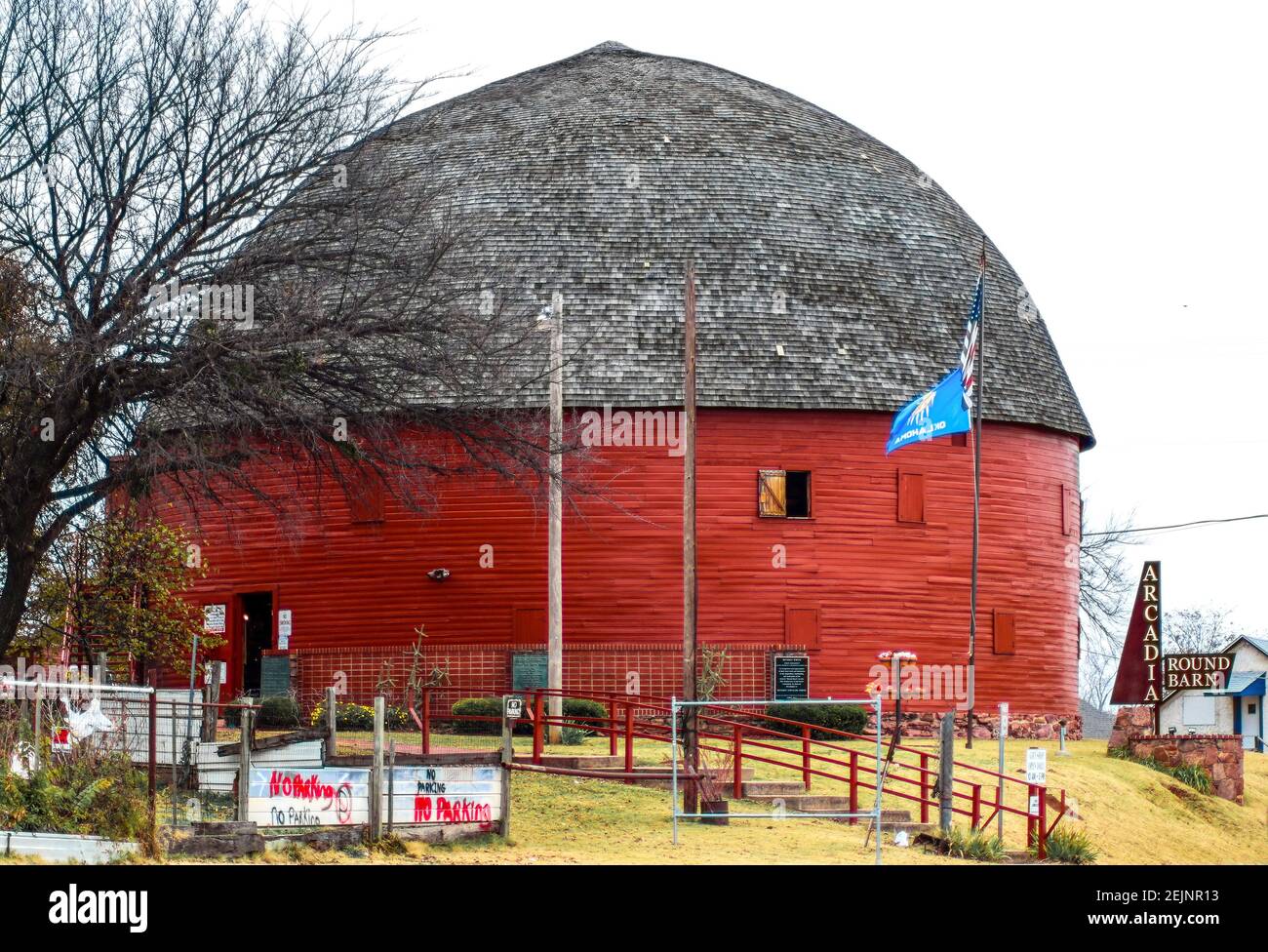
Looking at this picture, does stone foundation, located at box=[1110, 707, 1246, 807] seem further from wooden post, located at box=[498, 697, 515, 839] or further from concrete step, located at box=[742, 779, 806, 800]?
wooden post, located at box=[498, 697, 515, 839]

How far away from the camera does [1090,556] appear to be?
63.6 m

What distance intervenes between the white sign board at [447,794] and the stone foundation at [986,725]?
14.5 metres

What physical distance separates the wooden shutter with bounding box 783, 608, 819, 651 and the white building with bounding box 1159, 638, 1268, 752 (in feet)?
85.5

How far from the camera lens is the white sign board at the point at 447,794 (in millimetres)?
19656

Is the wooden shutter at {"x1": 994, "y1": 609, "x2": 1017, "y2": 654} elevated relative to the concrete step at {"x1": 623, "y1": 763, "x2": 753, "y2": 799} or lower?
elevated

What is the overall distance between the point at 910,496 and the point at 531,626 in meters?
7.56

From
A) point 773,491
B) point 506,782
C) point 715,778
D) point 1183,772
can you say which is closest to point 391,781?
point 506,782

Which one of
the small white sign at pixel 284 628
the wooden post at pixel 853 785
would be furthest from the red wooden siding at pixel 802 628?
the wooden post at pixel 853 785

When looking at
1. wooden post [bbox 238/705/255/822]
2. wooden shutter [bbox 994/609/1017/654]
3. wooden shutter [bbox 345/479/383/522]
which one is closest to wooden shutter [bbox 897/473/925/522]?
wooden shutter [bbox 994/609/1017/654]

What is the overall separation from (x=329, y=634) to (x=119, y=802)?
1814cm

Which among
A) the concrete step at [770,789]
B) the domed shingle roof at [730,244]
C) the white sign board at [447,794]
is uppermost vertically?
the domed shingle roof at [730,244]

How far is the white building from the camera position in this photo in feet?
191

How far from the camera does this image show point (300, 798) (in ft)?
62.6

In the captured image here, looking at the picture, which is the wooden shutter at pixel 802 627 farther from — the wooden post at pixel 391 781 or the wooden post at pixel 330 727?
the wooden post at pixel 391 781
